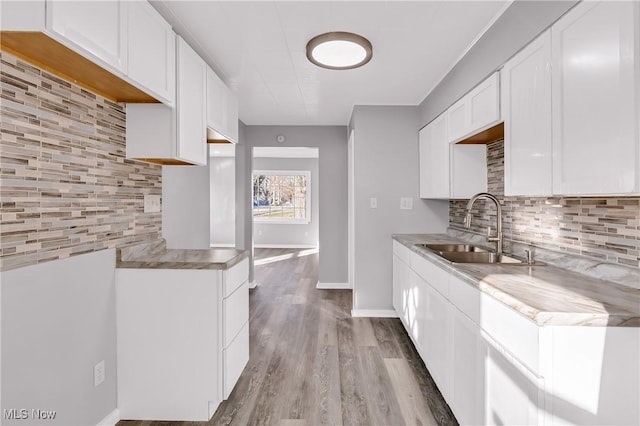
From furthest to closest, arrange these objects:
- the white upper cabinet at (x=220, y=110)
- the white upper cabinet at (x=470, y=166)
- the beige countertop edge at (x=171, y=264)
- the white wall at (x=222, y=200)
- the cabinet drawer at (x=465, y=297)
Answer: the white wall at (x=222, y=200), the white upper cabinet at (x=470, y=166), the white upper cabinet at (x=220, y=110), the beige countertop edge at (x=171, y=264), the cabinet drawer at (x=465, y=297)

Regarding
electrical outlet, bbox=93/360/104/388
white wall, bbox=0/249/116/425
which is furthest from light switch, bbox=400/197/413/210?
electrical outlet, bbox=93/360/104/388

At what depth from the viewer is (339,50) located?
2260 mm

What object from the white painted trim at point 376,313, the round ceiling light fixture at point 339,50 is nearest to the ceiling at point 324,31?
the round ceiling light fixture at point 339,50

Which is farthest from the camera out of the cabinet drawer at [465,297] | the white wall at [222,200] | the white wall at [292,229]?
the white wall at [292,229]

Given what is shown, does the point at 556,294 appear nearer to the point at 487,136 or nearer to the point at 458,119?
the point at 487,136

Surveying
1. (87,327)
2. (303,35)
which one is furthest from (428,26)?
(87,327)

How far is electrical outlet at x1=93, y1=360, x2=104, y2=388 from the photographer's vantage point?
1661 millimetres

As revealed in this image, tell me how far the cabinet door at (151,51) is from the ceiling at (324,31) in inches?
8.2

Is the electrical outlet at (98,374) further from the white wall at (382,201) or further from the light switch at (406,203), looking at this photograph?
the light switch at (406,203)

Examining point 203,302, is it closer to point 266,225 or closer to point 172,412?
point 172,412

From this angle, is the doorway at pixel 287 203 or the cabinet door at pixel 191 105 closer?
the cabinet door at pixel 191 105

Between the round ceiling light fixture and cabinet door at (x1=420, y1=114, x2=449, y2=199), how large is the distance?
96cm

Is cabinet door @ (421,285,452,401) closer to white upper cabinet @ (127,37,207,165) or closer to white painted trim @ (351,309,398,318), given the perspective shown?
white painted trim @ (351,309,398,318)

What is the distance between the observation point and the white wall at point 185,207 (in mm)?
2449
